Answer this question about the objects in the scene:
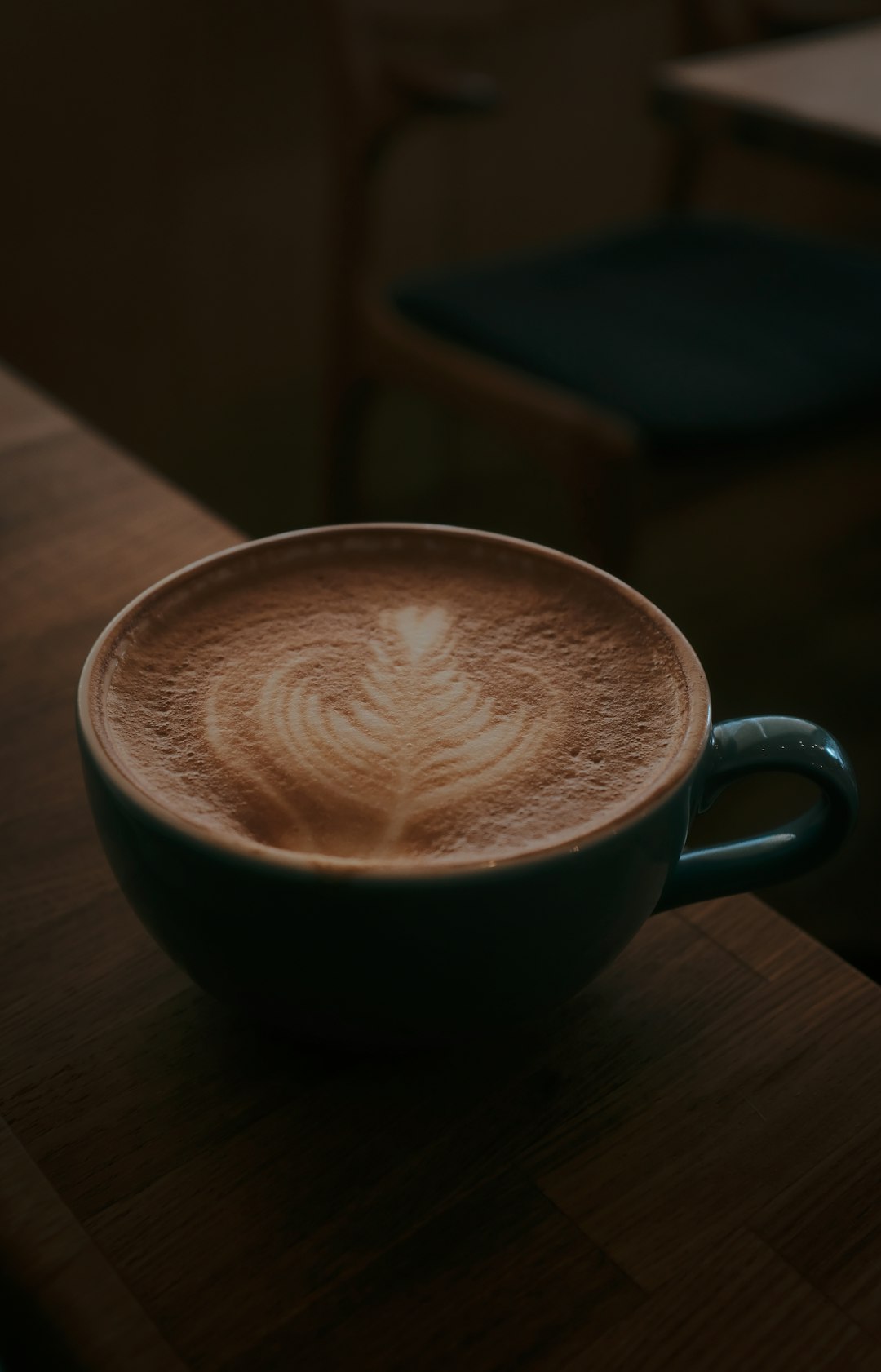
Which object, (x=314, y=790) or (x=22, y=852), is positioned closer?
(x=314, y=790)

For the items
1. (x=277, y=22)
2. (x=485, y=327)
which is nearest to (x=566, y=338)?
(x=485, y=327)

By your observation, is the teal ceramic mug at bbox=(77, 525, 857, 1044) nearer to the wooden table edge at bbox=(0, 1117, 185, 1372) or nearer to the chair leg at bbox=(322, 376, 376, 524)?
the wooden table edge at bbox=(0, 1117, 185, 1372)

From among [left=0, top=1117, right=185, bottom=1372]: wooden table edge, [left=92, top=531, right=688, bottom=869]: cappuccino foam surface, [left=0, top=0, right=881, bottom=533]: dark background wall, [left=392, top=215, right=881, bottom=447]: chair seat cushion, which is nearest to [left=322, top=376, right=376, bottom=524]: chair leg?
[left=392, top=215, right=881, bottom=447]: chair seat cushion

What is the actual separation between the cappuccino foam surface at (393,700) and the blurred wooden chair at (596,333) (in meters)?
0.88

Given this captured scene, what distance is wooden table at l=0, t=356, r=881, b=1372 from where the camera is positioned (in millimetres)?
330

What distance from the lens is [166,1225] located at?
0.35 m

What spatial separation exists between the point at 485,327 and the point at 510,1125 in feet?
3.90

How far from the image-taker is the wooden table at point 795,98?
1.14 meters

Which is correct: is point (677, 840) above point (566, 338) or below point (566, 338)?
above

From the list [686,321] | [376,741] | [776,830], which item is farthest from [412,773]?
[686,321]

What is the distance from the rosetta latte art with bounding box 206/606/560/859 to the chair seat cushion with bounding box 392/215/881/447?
93 cm

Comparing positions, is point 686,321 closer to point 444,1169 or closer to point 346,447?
point 346,447

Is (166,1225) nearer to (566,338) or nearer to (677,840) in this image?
(677,840)

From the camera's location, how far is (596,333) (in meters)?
1.43
